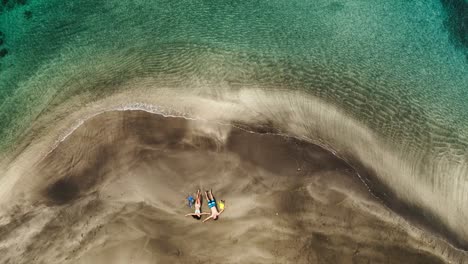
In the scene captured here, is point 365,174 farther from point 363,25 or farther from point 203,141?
point 363,25

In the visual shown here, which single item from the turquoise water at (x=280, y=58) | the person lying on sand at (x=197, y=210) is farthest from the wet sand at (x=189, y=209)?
the turquoise water at (x=280, y=58)

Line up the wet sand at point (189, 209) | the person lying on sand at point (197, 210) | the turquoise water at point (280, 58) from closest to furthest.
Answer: the wet sand at point (189, 209), the person lying on sand at point (197, 210), the turquoise water at point (280, 58)

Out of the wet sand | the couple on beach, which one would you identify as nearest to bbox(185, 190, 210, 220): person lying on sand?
the couple on beach

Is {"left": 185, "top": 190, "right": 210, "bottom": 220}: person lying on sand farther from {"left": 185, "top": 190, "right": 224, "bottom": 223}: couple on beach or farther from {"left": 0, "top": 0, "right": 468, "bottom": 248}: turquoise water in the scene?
{"left": 0, "top": 0, "right": 468, "bottom": 248}: turquoise water

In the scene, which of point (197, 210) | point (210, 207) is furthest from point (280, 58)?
point (197, 210)

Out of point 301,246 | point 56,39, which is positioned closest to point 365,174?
point 301,246

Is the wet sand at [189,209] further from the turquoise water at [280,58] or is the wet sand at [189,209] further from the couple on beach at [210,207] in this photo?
the turquoise water at [280,58]
